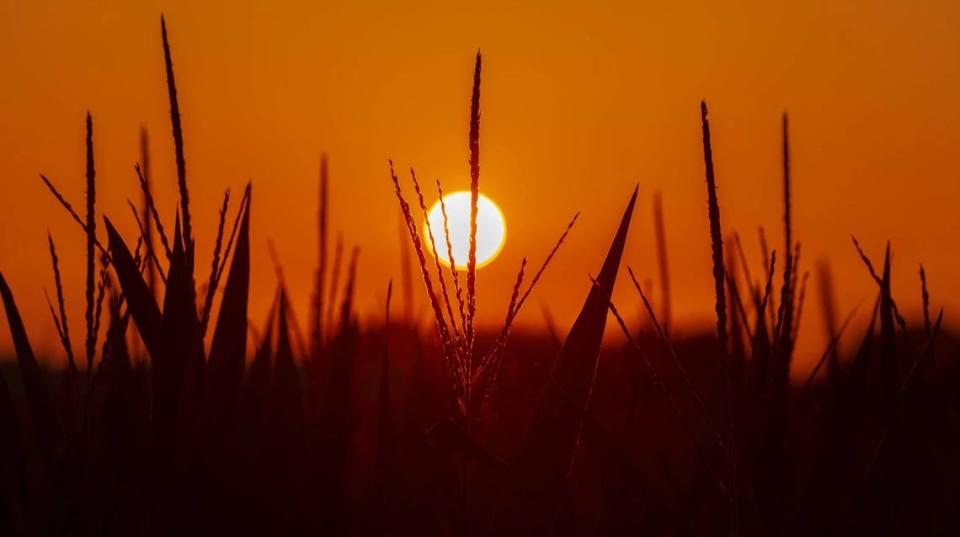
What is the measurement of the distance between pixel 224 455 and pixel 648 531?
81 cm

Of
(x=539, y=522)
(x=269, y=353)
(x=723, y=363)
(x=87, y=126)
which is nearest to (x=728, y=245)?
(x=539, y=522)

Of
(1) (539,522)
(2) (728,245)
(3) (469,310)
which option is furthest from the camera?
(2) (728,245)

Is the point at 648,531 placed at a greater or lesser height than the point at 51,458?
lesser

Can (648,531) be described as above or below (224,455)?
below

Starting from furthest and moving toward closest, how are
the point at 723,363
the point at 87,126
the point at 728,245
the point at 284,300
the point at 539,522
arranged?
the point at 284,300 → the point at 728,245 → the point at 539,522 → the point at 87,126 → the point at 723,363

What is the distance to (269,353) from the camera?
2910 mm

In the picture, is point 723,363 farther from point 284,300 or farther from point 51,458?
point 284,300

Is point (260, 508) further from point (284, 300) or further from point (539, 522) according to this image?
point (284, 300)

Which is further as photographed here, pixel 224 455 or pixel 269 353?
pixel 269 353

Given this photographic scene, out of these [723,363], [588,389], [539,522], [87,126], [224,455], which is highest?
[87,126]

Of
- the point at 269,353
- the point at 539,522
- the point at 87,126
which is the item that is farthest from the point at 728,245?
the point at 87,126

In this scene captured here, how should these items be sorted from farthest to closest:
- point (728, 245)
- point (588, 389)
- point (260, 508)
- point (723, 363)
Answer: point (728, 245) < point (260, 508) < point (588, 389) < point (723, 363)

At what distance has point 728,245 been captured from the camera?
2787mm

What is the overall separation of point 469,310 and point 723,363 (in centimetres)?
38
